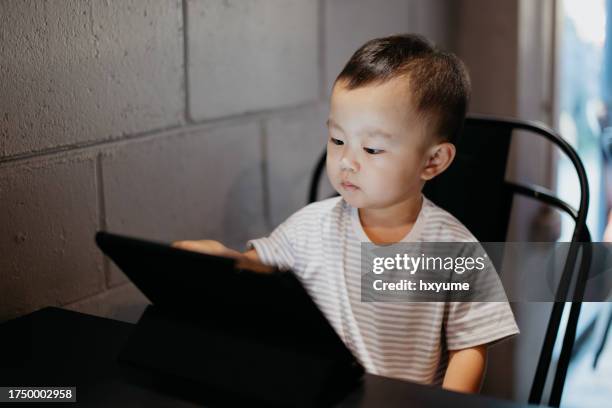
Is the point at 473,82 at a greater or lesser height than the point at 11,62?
lesser

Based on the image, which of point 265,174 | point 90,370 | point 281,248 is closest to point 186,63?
point 265,174

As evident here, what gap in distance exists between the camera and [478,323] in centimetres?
125

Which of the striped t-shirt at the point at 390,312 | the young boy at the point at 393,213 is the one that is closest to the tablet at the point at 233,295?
the young boy at the point at 393,213

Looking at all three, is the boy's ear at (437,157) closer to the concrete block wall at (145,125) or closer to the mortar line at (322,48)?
the concrete block wall at (145,125)

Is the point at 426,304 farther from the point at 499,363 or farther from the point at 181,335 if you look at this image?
the point at 499,363

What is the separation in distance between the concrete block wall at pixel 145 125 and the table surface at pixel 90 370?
13 centimetres

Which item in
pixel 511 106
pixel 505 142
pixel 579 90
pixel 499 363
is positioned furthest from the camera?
→ pixel 579 90

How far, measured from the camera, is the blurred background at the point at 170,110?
136 cm

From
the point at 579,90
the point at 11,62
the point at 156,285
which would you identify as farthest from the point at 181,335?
the point at 579,90

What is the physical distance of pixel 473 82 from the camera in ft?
8.41

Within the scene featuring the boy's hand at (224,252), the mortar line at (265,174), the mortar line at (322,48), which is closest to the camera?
the boy's hand at (224,252)

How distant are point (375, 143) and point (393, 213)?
0.49 feet

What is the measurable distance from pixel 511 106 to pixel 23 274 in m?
1.64

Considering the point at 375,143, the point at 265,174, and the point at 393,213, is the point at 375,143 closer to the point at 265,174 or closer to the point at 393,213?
the point at 393,213
